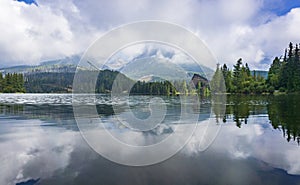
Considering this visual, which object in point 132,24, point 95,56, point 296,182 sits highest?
point 132,24

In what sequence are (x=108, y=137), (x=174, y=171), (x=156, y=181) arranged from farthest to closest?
(x=108, y=137), (x=174, y=171), (x=156, y=181)

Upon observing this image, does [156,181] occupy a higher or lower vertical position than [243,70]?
lower

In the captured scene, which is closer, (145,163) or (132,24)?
(145,163)

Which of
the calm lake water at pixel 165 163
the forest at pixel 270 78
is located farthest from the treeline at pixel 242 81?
the calm lake water at pixel 165 163

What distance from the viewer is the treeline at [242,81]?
99.6 m

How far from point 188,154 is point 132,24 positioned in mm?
9802

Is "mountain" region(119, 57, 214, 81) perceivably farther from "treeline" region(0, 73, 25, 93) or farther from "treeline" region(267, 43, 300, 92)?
"treeline" region(0, 73, 25, 93)

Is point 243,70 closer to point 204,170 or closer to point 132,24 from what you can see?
point 132,24

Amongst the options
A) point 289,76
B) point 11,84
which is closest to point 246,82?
point 289,76

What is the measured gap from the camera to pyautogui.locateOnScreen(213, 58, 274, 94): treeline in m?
99.6

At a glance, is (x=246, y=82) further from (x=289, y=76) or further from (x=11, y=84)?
(x=11, y=84)

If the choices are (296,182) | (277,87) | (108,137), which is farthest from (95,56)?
(277,87)

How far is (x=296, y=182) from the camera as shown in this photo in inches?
278

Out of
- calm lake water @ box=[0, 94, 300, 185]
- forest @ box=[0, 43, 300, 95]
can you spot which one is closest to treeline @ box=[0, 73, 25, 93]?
forest @ box=[0, 43, 300, 95]
